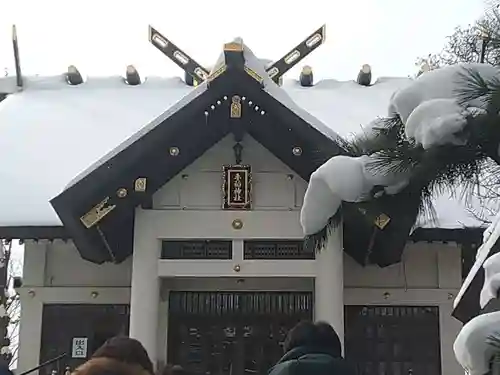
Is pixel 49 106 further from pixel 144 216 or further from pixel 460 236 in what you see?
pixel 460 236

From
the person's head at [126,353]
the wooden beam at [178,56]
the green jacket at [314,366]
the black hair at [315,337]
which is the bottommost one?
the green jacket at [314,366]

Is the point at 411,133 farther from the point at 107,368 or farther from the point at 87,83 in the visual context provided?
the point at 87,83

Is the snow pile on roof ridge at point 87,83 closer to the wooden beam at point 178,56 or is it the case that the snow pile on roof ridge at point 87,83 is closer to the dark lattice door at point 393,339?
the wooden beam at point 178,56

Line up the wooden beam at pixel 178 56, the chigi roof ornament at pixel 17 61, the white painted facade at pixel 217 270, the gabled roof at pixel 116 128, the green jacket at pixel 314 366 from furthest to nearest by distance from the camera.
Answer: the chigi roof ornament at pixel 17 61
the wooden beam at pixel 178 56
the white painted facade at pixel 217 270
the gabled roof at pixel 116 128
the green jacket at pixel 314 366

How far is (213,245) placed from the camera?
9227 millimetres

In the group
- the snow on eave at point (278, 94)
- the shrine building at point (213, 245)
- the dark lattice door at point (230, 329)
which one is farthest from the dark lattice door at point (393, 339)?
the snow on eave at point (278, 94)

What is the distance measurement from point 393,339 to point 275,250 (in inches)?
85.5

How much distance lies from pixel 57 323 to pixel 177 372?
23.5ft

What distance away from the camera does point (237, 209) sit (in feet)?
30.1

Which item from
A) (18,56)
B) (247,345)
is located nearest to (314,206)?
(247,345)

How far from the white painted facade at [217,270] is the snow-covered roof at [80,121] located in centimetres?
75

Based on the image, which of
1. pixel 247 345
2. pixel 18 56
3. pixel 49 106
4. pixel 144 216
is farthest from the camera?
pixel 18 56

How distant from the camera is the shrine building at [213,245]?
28.3 ft

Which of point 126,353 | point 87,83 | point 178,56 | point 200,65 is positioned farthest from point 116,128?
point 126,353
